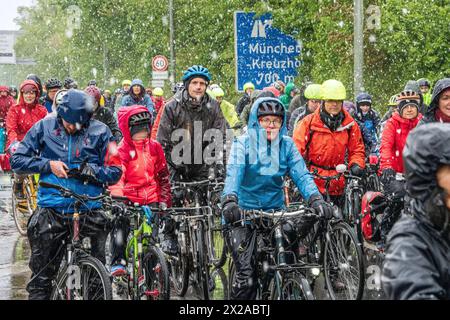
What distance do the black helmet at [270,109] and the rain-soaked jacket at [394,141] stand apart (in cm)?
228

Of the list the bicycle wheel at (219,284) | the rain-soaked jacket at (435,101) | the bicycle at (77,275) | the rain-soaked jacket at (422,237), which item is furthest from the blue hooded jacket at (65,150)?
the rain-soaked jacket at (422,237)

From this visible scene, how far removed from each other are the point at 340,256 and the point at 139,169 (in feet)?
6.26

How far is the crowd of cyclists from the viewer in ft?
11.0

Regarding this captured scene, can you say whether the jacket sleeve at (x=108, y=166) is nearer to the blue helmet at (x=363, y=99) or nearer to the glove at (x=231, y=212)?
the glove at (x=231, y=212)

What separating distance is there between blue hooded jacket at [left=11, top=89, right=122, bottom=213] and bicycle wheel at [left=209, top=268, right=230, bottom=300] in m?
2.11

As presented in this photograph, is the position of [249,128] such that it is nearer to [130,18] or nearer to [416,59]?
[416,59]

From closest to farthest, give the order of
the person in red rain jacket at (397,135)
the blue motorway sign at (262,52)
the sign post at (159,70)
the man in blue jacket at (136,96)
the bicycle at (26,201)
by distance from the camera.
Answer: the person in red rain jacket at (397,135) → the bicycle at (26,201) → the man in blue jacket at (136,96) → the blue motorway sign at (262,52) → the sign post at (159,70)

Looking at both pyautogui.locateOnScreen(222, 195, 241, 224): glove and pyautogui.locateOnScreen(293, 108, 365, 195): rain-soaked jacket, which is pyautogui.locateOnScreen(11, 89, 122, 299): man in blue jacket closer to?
pyautogui.locateOnScreen(222, 195, 241, 224): glove

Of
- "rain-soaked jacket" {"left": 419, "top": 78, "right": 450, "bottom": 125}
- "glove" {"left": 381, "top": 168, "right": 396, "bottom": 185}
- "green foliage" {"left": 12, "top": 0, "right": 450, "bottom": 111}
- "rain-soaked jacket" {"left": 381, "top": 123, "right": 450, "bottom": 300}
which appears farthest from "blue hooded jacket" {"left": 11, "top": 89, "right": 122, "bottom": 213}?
"green foliage" {"left": 12, "top": 0, "right": 450, "bottom": 111}

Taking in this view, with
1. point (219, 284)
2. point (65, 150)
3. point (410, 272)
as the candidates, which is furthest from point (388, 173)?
point (410, 272)

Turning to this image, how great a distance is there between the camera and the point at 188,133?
375 inches

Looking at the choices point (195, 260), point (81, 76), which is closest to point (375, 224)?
point (195, 260)

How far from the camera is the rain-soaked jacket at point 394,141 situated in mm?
9000

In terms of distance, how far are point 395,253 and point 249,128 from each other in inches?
145
